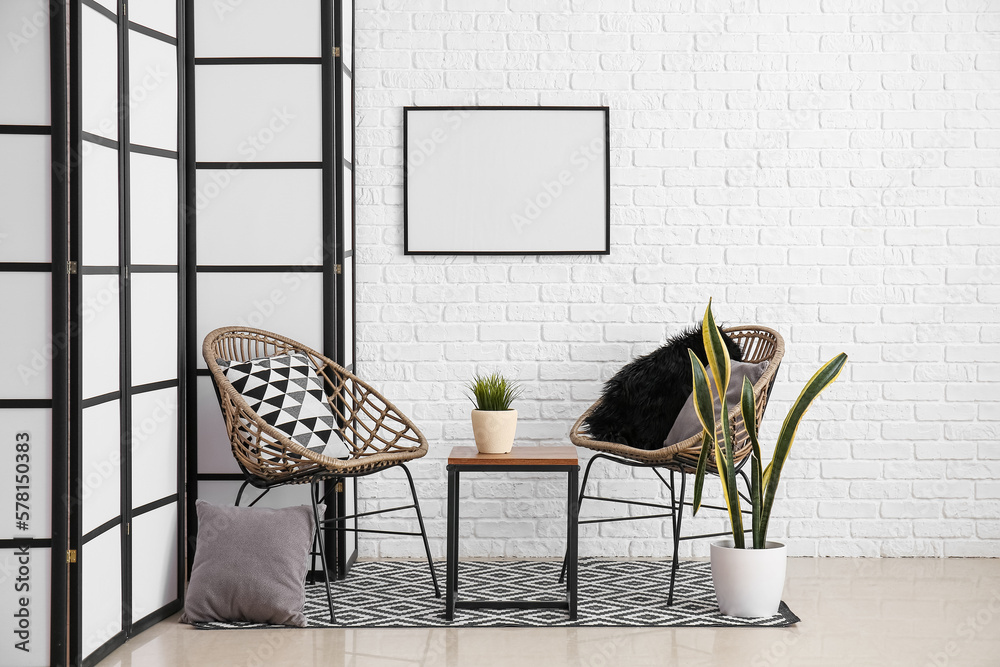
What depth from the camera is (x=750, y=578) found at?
8.87 ft

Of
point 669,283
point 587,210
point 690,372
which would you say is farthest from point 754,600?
point 587,210

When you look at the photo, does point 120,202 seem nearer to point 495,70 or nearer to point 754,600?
point 495,70

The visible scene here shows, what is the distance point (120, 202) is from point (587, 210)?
5.85ft

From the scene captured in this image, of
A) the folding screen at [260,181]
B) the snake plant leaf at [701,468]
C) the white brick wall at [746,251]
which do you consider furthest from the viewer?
the white brick wall at [746,251]

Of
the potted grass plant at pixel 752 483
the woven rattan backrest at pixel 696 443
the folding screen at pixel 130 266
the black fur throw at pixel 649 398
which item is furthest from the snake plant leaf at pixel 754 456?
the folding screen at pixel 130 266

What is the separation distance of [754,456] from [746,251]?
3.65ft

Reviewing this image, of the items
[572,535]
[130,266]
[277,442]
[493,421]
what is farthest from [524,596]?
[130,266]

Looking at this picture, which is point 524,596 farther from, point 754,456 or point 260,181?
point 260,181

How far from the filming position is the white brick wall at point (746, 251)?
3.46 metres

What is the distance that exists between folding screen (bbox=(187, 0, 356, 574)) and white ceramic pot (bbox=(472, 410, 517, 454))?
2.36 ft

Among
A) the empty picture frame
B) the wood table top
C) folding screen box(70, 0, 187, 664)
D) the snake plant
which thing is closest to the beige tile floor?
folding screen box(70, 0, 187, 664)

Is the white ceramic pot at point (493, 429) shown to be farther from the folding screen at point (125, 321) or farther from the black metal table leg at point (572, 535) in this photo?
the folding screen at point (125, 321)

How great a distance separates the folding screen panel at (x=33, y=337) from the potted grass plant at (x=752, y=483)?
1.85 m

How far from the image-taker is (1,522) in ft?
7.41
